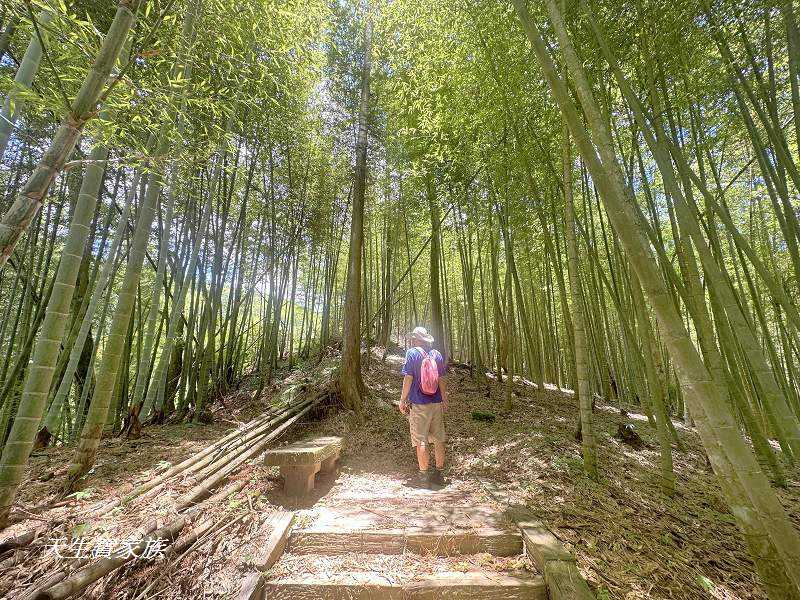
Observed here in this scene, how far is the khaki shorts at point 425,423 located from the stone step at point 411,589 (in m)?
1.66

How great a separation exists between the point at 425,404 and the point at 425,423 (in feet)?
0.65

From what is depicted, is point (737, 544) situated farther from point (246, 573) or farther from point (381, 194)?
point (381, 194)

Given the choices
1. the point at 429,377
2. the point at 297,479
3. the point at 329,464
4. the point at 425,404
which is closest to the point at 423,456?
the point at 425,404

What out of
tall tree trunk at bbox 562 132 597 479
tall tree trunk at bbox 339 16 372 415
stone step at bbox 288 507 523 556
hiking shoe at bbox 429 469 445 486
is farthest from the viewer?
tall tree trunk at bbox 339 16 372 415

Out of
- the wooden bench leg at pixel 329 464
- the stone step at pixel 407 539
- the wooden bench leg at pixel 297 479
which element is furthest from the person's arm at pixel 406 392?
the stone step at pixel 407 539

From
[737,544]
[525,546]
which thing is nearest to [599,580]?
[525,546]

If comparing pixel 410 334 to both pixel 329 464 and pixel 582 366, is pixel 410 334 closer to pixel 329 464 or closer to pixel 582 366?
pixel 329 464

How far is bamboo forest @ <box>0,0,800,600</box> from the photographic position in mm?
1670

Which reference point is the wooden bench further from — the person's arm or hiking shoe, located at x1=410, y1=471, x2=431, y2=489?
hiking shoe, located at x1=410, y1=471, x2=431, y2=489

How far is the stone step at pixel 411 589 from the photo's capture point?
1.67 meters

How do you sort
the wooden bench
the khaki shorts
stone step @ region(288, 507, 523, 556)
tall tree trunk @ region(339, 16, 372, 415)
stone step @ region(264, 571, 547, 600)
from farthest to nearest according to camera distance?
tall tree trunk @ region(339, 16, 372, 415) < the khaki shorts < the wooden bench < stone step @ region(288, 507, 523, 556) < stone step @ region(264, 571, 547, 600)

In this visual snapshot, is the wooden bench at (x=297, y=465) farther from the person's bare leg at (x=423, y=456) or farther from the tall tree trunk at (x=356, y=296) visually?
the tall tree trunk at (x=356, y=296)

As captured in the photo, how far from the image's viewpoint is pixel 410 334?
379cm

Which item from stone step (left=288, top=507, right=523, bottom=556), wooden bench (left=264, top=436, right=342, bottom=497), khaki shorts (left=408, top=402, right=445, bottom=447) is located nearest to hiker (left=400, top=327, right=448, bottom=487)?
khaki shorts (left=408, top=402, right=445, bottom=447)
